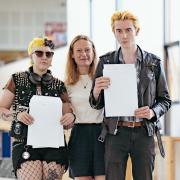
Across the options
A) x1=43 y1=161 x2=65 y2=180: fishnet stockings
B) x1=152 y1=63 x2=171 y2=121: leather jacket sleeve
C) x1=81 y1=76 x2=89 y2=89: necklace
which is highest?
x1=81 y1=76 x2=89 y2=89: necklace

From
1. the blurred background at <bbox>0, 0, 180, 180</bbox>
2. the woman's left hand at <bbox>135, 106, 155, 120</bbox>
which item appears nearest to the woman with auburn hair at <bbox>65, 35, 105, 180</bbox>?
the woman's left hand at <bbox>135, 106, 155, 120</bbox>

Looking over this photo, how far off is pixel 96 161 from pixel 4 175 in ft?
10.3

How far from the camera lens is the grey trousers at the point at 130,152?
8.07ft

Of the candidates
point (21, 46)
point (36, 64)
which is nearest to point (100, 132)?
point (36, 64)

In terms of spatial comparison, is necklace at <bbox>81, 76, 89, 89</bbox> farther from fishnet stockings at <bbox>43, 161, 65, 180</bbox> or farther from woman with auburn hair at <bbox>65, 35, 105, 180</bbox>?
fishnet stockings at <bbox>43, 161, 65, 180</bbox>

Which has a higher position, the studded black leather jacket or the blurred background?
the blurred background

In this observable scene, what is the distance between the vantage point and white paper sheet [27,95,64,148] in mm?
2662

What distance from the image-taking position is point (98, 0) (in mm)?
6148

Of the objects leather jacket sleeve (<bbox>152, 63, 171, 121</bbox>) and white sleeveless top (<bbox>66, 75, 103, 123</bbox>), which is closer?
leather jacket sleeve (<bbox>152, 63, 171, 121</bbox>)

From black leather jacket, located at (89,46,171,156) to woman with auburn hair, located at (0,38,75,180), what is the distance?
299 mm

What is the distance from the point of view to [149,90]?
249cm

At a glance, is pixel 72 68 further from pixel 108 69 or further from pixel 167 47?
pixel 167 47

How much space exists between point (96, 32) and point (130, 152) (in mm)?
3946

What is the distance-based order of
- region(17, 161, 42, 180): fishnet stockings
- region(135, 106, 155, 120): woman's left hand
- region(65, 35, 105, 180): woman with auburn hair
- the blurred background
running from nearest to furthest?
region(135, 106, 155, 120): woman's left hand → region(17, 161, 42, 180): fishnet stockings → region(65, 35, 105, 180): woman with auburn hair → the blurred background
